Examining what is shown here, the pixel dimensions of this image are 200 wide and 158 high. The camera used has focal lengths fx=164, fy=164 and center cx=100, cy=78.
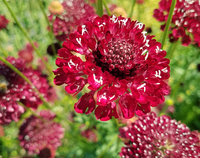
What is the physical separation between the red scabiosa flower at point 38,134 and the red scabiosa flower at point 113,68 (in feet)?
3.33

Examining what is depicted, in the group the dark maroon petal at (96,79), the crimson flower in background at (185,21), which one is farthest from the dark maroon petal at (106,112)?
the crimson flower in background at (185,21)

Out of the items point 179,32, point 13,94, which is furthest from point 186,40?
point 13,94

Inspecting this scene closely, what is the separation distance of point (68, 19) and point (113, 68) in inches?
35.4

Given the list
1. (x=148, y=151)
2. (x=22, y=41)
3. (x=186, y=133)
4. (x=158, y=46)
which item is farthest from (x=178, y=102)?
(x=22, y=41)

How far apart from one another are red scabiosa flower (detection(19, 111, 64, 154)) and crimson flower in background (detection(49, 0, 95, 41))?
2.73 feet

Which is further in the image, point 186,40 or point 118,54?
point 186,40

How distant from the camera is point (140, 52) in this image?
0.81 meters

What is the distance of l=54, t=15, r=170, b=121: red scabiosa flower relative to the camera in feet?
2.32

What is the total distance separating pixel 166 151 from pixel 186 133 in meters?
0.18

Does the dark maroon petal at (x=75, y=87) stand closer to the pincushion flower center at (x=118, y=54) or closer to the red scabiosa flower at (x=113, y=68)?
the red scabiosa flower at (x=113, y=68)

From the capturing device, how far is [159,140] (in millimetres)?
994

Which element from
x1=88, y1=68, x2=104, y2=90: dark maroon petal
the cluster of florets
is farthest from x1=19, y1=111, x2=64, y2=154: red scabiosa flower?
x1=88, y1=68, x2=104, y2=90: dark maroon petal

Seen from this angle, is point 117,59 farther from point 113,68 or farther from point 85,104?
point 85,104

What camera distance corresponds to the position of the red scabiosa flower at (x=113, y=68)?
708mm
